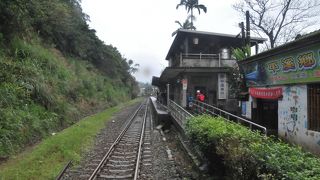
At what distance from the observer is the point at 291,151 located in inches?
235

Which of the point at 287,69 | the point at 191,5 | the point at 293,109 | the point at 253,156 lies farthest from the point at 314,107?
the point at 191,5

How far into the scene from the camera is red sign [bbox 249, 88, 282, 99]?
580 inches

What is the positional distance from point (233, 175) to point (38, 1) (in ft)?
59.6

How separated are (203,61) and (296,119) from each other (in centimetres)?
1513

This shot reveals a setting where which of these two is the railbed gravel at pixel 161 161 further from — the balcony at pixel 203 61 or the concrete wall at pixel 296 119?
the balcony at pixel 203 61

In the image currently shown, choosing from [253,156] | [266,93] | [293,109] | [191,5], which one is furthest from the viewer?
[191,5]

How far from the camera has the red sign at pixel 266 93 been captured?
14742 mm

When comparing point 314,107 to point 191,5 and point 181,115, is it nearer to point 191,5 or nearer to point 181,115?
point 181,115

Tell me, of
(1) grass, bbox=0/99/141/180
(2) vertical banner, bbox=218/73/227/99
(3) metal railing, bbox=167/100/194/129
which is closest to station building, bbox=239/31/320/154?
(3) metal railing, bbox=167/100/194/129

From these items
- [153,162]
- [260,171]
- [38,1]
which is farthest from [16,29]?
[260,171]

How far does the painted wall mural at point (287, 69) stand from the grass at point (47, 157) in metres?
8.32

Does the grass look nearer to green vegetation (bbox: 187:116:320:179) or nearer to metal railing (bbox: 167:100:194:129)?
metal railing (bbox: 167:100:194:129)

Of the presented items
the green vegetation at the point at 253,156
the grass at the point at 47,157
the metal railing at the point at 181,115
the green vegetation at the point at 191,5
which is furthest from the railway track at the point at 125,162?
the green vegetation at the point at 191,5

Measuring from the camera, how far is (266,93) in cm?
1576
